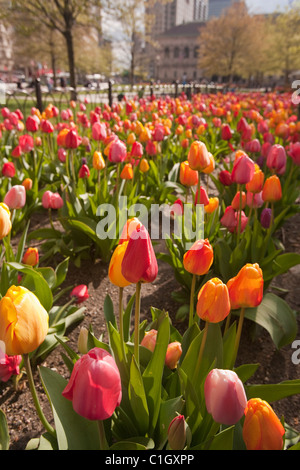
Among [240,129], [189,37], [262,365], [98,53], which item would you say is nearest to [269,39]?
[98,53]

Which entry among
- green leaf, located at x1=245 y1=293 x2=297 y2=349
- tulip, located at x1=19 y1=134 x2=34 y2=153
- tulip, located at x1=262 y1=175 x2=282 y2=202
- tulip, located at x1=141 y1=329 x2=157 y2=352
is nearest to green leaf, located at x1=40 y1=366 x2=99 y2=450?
tulip, located at x1=141 y1=329 x2=157 y2=352

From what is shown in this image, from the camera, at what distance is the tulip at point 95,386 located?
2.74 ft

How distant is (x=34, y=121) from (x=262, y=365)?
3.28 m

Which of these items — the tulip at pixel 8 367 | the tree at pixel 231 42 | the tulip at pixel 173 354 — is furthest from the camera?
the tree at pixel 231 42

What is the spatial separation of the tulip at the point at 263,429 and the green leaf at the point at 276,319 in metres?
1.19

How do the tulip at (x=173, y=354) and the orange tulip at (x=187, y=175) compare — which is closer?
the tulip at (x=173, y=354)

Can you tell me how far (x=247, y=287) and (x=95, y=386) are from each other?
63 cm

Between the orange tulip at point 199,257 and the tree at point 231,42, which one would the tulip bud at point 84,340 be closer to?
the orange tulip at point 199,257

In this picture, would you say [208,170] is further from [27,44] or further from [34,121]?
[27,44]

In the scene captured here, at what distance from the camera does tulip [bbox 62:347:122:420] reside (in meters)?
0.84

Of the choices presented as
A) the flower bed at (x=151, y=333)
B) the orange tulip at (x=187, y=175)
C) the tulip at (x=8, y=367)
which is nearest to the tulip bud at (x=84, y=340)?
the flower bed at (x=151, y=333)

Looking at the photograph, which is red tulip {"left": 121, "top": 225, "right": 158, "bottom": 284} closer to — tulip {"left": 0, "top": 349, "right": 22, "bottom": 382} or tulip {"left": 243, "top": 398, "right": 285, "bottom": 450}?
tulip {"left": 243, "top": 398, "right": 285, "bottom": 450}

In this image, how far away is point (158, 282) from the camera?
3092mm

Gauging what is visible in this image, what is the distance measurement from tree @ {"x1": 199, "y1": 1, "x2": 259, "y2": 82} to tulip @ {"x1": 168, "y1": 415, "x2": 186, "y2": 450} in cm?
3888
